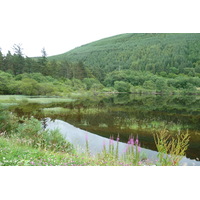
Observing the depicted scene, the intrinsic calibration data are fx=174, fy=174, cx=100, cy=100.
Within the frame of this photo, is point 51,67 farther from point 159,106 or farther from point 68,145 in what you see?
point 159,106

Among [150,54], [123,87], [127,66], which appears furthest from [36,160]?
[150,54]

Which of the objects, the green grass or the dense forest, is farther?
the dense forest

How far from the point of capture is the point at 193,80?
5.54 metres

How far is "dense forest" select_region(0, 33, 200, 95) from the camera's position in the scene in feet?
18.0

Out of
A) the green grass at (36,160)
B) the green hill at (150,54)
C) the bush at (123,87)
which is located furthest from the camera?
the bush at (123,87)

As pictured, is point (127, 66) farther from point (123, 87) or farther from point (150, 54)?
point (123, 87)

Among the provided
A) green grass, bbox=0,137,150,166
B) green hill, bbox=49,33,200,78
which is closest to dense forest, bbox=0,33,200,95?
green hill, bbox=49,33,200,78

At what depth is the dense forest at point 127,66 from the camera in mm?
5480

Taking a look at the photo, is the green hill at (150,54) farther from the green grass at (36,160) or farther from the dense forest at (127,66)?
the green grass at (36,160)

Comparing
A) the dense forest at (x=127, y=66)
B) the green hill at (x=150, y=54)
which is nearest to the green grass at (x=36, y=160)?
the dense forest at (x=127, y=66)

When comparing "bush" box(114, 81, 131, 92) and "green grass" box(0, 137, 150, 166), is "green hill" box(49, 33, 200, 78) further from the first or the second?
"green grass" box(0, 137, 150, 166)

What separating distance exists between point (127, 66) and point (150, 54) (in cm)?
87

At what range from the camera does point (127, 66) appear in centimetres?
603
